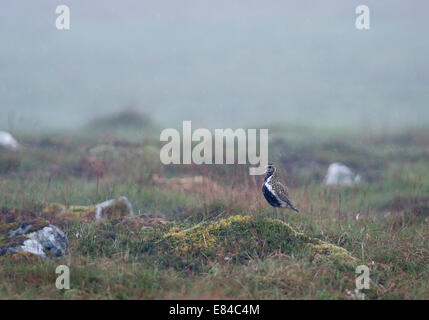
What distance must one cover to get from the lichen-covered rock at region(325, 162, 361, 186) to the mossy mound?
5.12m

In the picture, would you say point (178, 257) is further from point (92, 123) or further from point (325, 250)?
point (92, 123)

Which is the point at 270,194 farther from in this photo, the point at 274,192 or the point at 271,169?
the point at 271,169

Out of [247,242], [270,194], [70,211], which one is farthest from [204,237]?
[70,211]

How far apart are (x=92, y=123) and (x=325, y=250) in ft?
44.0

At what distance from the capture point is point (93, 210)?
742cm

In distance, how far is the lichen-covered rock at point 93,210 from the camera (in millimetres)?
7250

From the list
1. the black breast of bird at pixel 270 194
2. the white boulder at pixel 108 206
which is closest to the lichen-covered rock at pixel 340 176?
the black breast of bird at pixel 270 194

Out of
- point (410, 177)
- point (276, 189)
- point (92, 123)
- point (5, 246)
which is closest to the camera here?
point (5, 246)

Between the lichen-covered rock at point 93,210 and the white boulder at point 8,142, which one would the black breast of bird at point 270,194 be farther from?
the white boulder at point 8,142

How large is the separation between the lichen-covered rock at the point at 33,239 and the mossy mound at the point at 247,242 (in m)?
1.29

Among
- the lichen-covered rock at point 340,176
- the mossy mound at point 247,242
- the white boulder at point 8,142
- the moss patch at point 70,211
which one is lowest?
the mossy mound at point 247,242

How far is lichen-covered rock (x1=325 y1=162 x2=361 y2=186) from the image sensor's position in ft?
36.9
